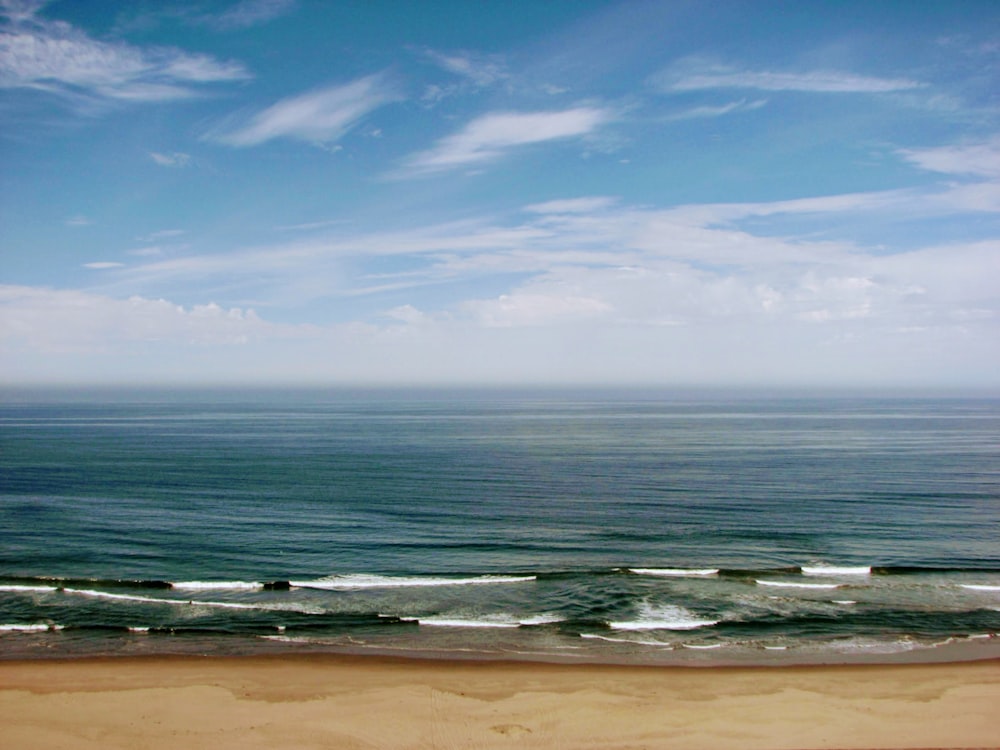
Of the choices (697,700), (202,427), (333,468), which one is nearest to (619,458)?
(333,468)

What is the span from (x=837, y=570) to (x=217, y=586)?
116 feet

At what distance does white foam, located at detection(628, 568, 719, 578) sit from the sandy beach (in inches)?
411

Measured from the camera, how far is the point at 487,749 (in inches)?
819

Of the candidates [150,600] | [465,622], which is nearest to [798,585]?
[465,622]

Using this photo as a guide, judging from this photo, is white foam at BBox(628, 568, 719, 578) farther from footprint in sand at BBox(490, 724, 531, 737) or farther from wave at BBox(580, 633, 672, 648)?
footprint in sand at BBox(490, 724, 531, 737)

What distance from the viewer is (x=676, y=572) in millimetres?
37406

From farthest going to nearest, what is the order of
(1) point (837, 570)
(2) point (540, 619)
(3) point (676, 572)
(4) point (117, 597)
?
1. (1) point (837, 570)
2. (3) point (676, 572)
3. (4) point (117, 597)
4. (2) point (540, 619)

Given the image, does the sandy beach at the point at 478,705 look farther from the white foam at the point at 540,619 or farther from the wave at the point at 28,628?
A: the white foam at the point at 540,619

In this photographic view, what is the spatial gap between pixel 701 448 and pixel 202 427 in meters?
87.6

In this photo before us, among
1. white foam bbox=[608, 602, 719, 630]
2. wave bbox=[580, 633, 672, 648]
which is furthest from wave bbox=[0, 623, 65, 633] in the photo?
white foam bbox=[608, 602, 719, 630]

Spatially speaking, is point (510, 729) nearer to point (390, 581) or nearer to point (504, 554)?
point (390, 581)

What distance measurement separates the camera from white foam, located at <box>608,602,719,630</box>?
30625mm

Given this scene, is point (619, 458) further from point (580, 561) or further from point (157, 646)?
point (157, 646)

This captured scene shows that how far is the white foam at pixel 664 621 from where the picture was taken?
30625 millimetres
